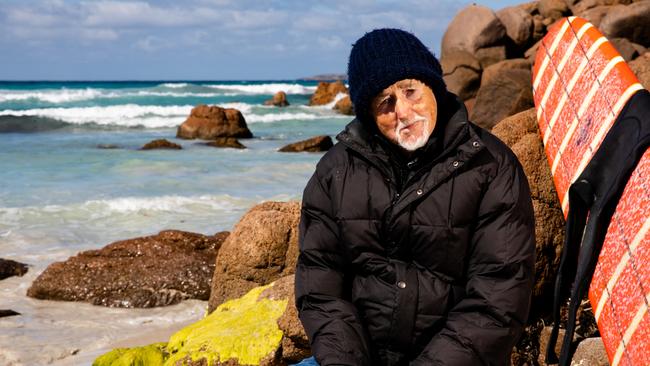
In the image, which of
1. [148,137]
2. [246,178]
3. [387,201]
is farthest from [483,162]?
[148,137]

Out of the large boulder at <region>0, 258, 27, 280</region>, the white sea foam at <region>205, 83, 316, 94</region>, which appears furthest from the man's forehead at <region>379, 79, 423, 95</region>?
the white sea foam at <region>205, 83, 316, 94</region>

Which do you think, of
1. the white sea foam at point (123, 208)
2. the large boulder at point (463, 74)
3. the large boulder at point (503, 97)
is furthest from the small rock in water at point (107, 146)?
the large boulder at point (503, 97)

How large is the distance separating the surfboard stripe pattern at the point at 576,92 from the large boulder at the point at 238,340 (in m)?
1.80

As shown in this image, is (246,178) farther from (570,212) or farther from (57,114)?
(57,114)

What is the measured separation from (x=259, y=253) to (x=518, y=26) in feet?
68.2

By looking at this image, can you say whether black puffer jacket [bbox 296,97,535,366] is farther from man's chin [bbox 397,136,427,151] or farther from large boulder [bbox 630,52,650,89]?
large boulder [bbox 630,52,650,89]

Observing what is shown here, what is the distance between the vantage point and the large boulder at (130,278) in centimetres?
754

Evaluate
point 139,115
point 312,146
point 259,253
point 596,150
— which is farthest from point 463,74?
point 139,115

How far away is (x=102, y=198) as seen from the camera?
516 inches

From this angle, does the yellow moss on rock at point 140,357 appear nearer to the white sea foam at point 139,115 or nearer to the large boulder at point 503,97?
the large boulder at point 503,97

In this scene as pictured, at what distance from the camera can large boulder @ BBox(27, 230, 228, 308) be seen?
7.54 metres

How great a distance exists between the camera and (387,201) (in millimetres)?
2775

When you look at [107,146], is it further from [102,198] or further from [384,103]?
[384,103]

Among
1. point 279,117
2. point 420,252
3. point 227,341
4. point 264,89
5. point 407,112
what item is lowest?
point 279,117
